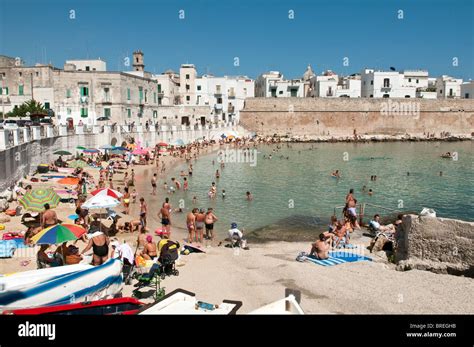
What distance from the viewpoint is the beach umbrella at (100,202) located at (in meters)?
11.3

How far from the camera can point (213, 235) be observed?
12.8 meters

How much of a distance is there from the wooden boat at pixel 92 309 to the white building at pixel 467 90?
75359mm

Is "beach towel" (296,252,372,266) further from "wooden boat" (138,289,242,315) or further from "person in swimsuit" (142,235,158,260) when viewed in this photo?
"wooden boat" (138,289,242,315)

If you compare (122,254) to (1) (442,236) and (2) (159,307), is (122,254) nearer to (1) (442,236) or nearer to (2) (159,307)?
(2) (159,307)

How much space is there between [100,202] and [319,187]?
13.5 meters

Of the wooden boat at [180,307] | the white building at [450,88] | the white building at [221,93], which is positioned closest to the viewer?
the wooden boat at [180,307]

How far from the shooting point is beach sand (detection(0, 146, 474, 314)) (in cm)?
664

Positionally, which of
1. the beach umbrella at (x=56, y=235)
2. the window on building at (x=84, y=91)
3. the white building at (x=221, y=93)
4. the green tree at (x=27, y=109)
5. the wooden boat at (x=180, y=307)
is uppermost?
the white building at (x=221, y=93)

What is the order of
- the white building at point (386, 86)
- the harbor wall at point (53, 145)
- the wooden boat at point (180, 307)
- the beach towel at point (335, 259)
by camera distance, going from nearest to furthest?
the wooden boat at point (180, 307), the beach towel at point (335, 259), the harbor wall at point (53, 145), the white building at point (386, 86)

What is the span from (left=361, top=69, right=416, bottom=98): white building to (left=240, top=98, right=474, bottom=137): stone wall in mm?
5930

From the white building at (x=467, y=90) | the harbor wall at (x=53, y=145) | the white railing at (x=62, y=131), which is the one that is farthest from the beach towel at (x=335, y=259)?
the white building at (x=467, y=90)

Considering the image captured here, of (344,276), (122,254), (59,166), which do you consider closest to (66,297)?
(122,254)

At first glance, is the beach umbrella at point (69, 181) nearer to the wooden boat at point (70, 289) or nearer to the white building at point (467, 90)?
the wooden boat at point (70, 289)
